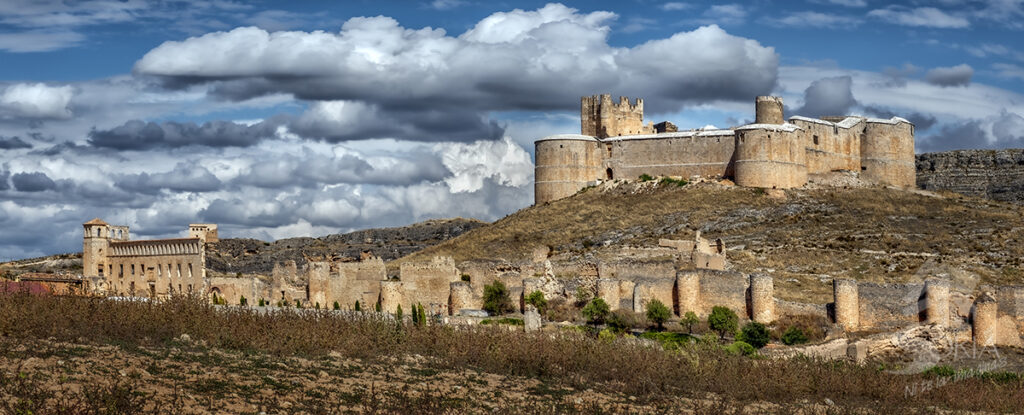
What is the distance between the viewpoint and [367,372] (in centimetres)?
1728

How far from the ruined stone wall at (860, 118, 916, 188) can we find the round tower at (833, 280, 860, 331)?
33764mm

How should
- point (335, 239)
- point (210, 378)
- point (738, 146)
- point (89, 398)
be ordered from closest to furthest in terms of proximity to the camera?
point (89, 398) → point (210, 378) → point (738, 146) → point (335, 239)

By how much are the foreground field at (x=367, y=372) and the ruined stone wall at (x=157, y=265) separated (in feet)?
81.1

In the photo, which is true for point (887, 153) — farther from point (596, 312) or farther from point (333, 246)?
point (596, 312)

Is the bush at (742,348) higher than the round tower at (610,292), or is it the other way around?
the round tower at (610,292)

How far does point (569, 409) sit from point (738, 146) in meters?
48.0

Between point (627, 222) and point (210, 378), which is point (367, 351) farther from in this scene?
point (627, 222)

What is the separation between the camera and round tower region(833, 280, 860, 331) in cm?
3206

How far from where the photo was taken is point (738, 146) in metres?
61.9

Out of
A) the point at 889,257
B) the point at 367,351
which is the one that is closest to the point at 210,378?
the point at 367,351

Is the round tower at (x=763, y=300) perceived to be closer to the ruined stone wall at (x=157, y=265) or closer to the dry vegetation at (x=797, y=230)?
the dry vegetation at (x=797, y=230)

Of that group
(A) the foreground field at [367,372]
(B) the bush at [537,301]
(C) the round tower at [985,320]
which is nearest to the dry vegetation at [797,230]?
(C) the round tower at [985,320]

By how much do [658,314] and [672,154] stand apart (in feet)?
109

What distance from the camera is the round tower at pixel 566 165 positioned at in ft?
220
